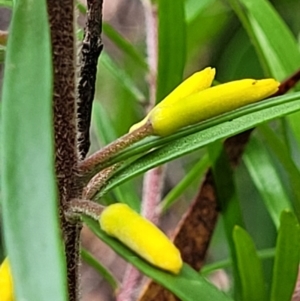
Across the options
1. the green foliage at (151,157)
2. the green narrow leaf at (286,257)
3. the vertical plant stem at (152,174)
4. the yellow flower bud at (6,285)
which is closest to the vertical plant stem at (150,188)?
the vertical plant stem at (152,174)

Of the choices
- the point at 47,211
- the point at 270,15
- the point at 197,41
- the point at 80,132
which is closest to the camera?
the point at 47,211

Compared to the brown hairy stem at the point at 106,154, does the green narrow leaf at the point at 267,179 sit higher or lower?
lower

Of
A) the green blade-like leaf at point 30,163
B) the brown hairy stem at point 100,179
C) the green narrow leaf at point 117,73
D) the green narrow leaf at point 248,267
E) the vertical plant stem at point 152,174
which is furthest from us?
the green narrow leaf at point 117,73

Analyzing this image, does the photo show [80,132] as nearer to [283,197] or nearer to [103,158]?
[103,158]

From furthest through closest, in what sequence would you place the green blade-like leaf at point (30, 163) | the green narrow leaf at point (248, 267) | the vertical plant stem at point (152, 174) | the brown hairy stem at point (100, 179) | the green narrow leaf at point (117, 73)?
the green narrow leaf at point (117, 73) < the vertical plant stem at point (152, 174) < the green narrow leaf at point (248, 267) < the brown hairy stem at point (100, 179) < the green blade-like leaf at point (30, 163)

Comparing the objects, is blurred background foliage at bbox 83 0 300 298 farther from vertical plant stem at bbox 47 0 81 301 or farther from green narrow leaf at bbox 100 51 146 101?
vertical plant stem at bbox 47 0 81 301

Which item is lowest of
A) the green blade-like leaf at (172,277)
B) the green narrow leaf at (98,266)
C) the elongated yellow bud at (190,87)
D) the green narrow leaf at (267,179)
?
the green narrow leaf at (98,266)

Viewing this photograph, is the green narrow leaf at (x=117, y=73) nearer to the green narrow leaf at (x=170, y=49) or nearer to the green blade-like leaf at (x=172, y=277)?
the green narrow leaf at (x=170, y=49)

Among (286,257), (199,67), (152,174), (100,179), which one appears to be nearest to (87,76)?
(100,179)

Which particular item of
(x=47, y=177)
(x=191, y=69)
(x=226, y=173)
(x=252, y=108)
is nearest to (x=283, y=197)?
(x=226, y=173)
